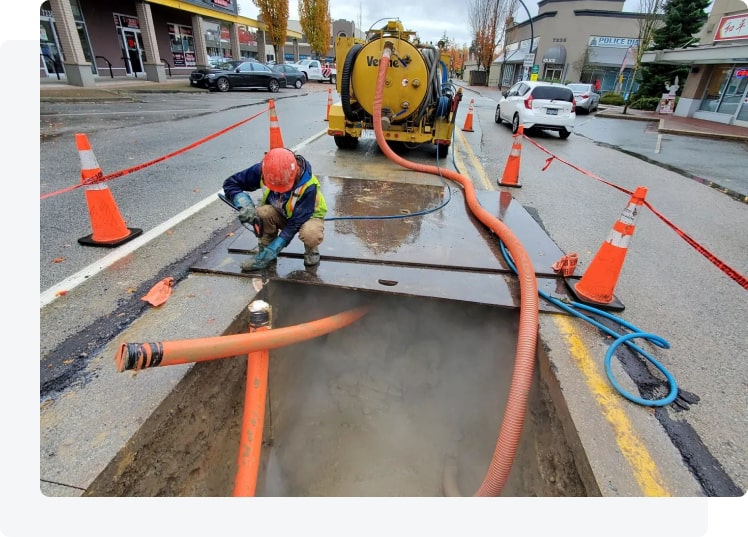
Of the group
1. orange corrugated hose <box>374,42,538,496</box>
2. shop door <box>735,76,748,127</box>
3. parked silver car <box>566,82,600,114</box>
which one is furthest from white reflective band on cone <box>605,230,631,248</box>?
parked silver car <box>566,82,600,114</box>

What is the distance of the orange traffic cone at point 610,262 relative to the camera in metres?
2.95

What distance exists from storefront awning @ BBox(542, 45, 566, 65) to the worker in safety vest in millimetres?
44389

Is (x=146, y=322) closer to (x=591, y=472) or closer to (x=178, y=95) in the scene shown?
(x=591, y=472)

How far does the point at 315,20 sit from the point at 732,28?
32.2 m

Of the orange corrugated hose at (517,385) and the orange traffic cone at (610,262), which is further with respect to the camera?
the orange traffic cone at (610,262)

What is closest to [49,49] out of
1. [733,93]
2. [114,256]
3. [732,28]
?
[114,256]

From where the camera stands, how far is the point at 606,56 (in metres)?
37.1

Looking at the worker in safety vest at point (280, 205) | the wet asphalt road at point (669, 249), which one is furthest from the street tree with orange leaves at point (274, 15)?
the worker in safety vest at point (280, 205)

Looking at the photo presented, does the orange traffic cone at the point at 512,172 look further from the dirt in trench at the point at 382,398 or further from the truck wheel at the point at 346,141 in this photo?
the dirt in trench at the point at 382,398

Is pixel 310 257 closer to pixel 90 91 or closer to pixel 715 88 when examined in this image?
pixel 90 91

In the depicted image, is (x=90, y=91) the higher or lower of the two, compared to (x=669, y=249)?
higher

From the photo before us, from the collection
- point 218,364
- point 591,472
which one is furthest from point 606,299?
point 218,364

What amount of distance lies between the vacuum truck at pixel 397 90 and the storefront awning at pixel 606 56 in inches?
1498

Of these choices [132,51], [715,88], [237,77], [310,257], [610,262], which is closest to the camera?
[610,262]
